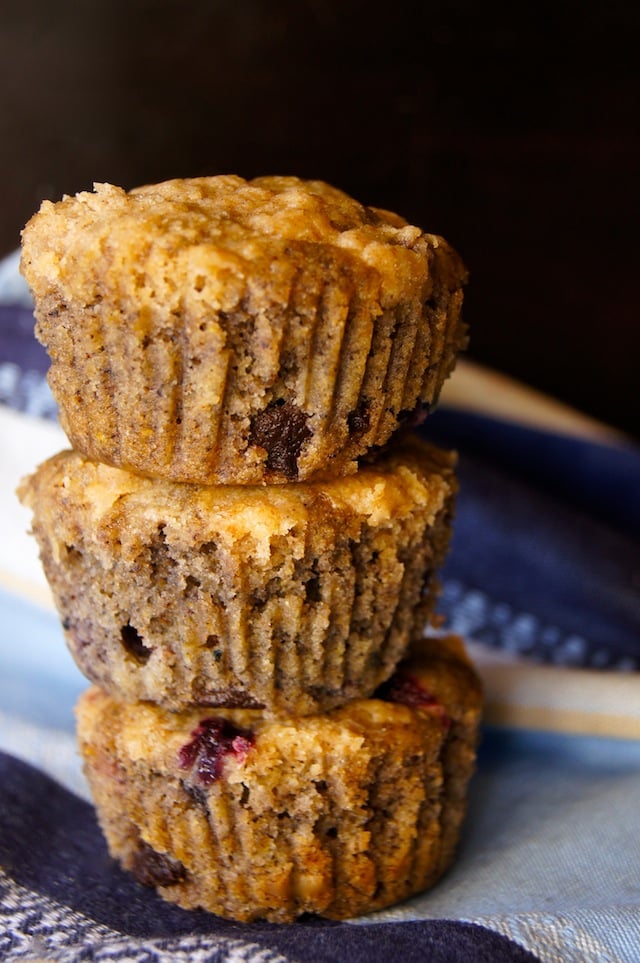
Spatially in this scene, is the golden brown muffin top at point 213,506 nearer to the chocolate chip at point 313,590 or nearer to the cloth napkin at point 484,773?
the chocolate chip at point 313,590

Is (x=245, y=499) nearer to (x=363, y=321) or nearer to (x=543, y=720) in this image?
(x=363, y=321)

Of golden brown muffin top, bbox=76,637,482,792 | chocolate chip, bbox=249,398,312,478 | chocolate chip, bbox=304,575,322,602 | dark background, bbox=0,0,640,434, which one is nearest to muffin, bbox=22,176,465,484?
chocolate chip, bbox=249,398,312,478

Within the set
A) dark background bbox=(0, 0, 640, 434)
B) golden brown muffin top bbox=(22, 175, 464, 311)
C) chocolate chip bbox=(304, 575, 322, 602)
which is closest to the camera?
golden brown muffin top bbox=(22, 175, 464, 311)

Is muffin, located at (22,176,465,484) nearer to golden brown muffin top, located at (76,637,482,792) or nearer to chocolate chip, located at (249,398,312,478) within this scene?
chocolate chip, located at (249,398,312,478)

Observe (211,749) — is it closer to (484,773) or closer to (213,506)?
(213,506)

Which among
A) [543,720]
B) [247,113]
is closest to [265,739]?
Answer: [543,720]

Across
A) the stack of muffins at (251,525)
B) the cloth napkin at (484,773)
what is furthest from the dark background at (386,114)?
the stack of muffins at (251,525)

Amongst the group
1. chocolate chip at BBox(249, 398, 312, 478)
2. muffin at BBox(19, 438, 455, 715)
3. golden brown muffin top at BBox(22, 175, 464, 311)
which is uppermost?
golden brown muffin top at BBox(22, 175, 464, 311)
